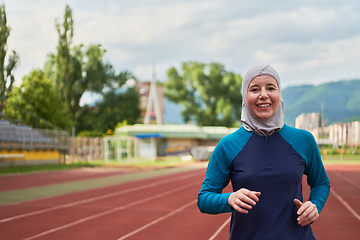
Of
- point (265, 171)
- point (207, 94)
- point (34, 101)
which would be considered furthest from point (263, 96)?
point (207, 94)

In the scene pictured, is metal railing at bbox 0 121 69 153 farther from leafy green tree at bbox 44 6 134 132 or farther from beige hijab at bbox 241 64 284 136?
beige hijab at bbox 241 64 284 136

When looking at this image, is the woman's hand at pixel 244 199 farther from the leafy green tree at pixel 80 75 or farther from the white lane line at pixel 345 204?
the leafy green tree at pixel 80 75

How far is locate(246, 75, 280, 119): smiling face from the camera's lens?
212 cm

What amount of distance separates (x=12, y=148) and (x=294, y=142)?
26.5 m

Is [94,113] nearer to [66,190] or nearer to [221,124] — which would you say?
[221,124]

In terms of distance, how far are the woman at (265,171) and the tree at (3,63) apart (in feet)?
118

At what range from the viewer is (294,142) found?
2.13 m

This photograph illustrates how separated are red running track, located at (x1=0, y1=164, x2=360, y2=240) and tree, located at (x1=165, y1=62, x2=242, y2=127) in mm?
52911

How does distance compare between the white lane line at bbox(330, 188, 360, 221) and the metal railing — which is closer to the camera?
the white lane line at bbox(330, 188, 360, 221)

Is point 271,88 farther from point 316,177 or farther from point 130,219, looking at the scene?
point 130,219

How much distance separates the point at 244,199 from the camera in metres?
1.91

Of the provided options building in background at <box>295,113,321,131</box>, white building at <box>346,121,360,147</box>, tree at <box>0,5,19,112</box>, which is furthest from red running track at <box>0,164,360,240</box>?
tree at <box>0,5,19,112</box>

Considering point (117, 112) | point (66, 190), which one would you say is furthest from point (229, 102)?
point (66, 190)

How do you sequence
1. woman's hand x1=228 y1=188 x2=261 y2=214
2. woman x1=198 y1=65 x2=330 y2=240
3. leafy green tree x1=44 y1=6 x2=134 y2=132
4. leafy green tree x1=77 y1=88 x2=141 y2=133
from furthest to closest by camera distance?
leafy green tree x1=77 y1=88 x2=141 y2=133, leafy green tree x1=44 y1=6 x2=134 y2=132, woman x1=198 y1=65 x2=330 y2=240, woman's hand x1=228 y1=188 x2=261 y2=214
